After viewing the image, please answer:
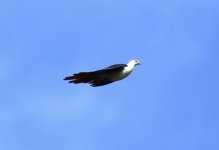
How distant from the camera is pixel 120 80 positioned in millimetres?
61625

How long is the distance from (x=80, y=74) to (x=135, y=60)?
359cm

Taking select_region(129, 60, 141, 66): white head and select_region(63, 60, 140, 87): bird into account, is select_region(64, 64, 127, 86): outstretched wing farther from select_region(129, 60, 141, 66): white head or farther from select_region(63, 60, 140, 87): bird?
select_region(129, 60, 141, 66): white head

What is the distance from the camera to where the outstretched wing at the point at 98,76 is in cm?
6084

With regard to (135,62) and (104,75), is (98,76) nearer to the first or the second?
(104,75)

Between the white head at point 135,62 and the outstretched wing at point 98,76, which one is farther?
the white head at point 135,62

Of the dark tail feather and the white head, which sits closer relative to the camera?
the dark tail feather

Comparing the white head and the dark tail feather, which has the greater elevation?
the white head

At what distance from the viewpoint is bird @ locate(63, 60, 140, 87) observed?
6088 centimetres

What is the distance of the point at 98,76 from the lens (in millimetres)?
61156

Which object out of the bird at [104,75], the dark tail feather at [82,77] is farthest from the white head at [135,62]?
the dark tail feather at [82,77]

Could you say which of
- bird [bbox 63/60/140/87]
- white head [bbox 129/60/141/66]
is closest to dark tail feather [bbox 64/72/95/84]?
bird [bbox 63/60/140/87]

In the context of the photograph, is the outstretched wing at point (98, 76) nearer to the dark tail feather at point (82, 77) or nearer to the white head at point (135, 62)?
the dark tail feather at point (82, 77)

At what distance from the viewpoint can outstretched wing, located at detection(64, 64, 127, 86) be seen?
60844 mm

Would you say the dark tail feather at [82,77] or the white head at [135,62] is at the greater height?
the white head at [135,62]
